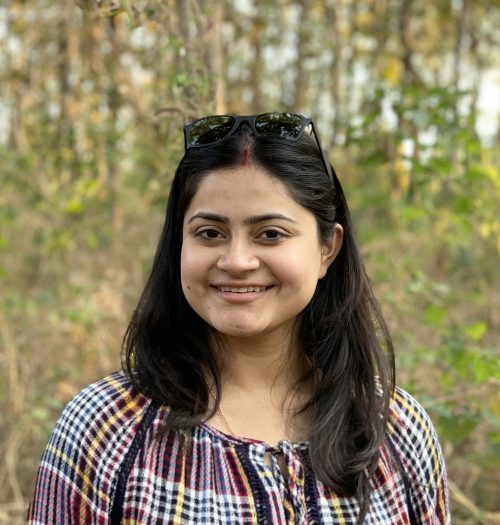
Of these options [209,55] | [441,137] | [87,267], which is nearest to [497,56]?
[87,267]

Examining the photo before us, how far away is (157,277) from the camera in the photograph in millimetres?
2010

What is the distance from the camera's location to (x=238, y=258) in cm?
176

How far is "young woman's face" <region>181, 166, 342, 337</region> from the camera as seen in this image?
1.79 m

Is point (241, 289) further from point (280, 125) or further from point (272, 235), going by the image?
point (280, 125)

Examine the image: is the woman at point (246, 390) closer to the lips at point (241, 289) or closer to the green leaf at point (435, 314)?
the lips at point (241, 289)

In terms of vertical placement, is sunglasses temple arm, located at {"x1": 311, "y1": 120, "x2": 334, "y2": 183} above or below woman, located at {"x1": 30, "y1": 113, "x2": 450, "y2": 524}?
above

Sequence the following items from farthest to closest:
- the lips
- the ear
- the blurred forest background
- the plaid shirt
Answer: the blurred forest background → the ear → the lips → the plaid shirt

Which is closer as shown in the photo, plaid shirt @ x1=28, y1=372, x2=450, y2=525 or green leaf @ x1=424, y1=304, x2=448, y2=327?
plaid shirt @ x1=28, y1=372, x2=450, y2=525

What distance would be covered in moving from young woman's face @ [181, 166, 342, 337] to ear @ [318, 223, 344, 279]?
0.62ft

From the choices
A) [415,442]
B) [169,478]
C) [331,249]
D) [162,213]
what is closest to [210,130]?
[331,249]

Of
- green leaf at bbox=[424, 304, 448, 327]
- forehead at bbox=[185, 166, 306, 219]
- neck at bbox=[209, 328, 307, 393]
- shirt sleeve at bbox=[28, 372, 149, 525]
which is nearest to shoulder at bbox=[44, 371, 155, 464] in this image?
shirt sleeve at bbox=[28, 372, 149, 525]

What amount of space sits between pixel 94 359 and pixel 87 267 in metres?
2.66

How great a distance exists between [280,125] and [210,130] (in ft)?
0.56

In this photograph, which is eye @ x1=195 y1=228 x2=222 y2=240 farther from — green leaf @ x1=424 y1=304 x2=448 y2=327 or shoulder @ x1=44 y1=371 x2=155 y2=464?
green leaf @ x1=424 y1=304 x2=448 y2=327
